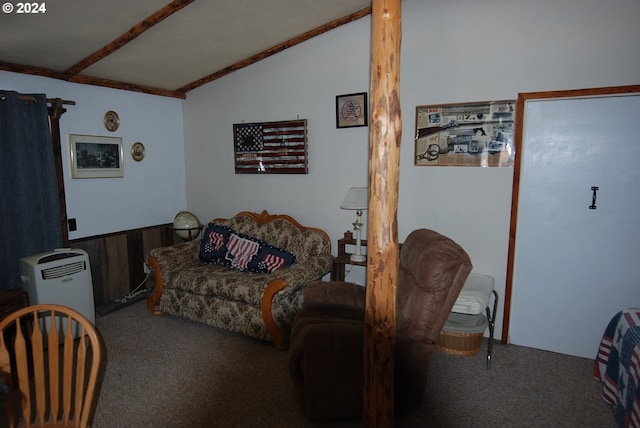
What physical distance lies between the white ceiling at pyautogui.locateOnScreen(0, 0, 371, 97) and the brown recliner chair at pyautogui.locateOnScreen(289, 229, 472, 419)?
88.7 inches

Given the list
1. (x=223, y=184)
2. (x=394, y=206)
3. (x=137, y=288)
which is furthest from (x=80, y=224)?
(x=394, y=206)

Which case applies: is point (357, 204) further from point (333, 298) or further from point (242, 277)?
point (242, 277)

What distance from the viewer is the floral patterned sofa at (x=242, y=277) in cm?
305

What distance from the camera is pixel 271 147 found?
405 centimetres

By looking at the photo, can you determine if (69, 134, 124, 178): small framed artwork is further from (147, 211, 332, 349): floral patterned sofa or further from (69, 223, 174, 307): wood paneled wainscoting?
(147, 211, 332, 349): floral patterned sofa

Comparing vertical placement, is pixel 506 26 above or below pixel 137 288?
above

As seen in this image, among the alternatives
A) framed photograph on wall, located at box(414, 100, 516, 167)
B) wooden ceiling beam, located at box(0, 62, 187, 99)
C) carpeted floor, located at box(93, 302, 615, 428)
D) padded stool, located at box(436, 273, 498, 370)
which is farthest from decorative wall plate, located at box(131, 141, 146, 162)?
padded stool, located at box(436, 273, 498, 370)

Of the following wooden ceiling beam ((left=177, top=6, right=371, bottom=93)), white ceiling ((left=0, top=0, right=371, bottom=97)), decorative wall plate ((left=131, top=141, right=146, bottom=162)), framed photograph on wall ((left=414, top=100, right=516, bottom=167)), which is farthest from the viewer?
decorative wall plate ((left=131, top=141, right=146, bottom=162))

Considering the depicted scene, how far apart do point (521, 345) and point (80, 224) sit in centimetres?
414

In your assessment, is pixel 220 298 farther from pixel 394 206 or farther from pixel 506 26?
pixel 506 26

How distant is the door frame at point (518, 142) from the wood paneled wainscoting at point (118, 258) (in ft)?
11.7

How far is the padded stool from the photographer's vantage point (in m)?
2.67

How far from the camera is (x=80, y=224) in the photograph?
3727mm

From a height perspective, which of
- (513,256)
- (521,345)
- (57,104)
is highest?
(57,104)
